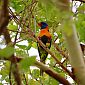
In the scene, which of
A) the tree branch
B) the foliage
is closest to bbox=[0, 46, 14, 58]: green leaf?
the foliage

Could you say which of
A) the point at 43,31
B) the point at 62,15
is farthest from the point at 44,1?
the point at 43,31

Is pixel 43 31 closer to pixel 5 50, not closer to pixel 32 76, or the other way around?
pixel 32 76

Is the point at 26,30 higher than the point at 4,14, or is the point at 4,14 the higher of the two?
the point at 4,14

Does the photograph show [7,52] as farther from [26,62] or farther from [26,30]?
[26,30]

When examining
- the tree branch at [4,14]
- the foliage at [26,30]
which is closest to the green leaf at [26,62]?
the foliage at [26,30]

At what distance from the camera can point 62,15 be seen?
0.44m

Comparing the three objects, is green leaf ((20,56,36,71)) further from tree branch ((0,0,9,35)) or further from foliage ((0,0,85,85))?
tree branch ((0,0,9,35))

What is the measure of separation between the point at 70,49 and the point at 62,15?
0.68 ft

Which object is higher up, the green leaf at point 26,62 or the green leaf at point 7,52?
the green leaf at point 7,52

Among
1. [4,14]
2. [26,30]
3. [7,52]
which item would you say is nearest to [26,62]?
[7,52]

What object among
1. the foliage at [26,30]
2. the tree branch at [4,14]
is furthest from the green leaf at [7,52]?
the tree branch at [4,14]

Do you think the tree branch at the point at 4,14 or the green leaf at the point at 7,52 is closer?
the tree branch at the point at 4,14

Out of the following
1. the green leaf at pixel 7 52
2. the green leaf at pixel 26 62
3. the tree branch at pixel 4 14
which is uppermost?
the tree branch at pixel 4 14

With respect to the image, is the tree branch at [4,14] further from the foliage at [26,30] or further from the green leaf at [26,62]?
the green leaf at [26,62]
